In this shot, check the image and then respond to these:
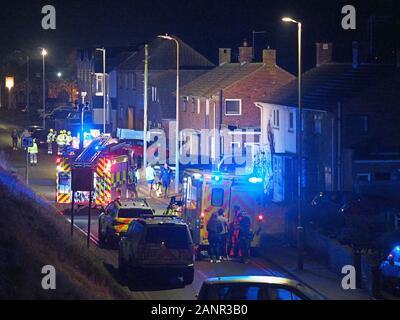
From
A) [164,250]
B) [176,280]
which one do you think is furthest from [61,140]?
[164,250]

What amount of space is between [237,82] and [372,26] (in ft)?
48.1

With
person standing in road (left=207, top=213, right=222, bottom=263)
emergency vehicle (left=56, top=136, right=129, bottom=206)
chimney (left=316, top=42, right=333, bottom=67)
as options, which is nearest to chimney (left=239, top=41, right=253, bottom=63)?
chimney (left=316, top=42, right=333, bottom=67)

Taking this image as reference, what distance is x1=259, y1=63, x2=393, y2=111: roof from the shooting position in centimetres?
4575

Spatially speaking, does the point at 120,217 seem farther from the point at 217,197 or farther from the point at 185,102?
the point at 185,102

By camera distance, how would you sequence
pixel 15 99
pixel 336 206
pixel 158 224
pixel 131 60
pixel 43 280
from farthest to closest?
1. pixel 15 99
2. pixel 131 60
3. pixel 336 206
4. pixel 158 224
5. pixel 43 280

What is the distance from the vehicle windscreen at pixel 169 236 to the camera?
2577cm

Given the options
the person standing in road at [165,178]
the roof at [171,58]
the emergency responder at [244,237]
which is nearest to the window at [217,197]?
the emergency responder at [244,237]

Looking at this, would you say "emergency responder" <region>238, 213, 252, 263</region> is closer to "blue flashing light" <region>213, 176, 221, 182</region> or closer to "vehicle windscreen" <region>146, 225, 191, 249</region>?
"blue flashing light" <region>213, 176, 221, 182</region>

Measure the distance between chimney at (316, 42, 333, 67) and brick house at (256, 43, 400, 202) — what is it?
6.11 m

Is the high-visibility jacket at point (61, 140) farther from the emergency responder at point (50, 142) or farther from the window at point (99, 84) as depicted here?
the window at point (99, 84)

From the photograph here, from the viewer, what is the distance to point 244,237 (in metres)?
30.8

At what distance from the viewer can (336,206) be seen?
37688mm
